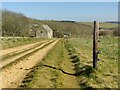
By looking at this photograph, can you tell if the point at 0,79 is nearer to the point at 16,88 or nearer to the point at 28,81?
the point at 28,81

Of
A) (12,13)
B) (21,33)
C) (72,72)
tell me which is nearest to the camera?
(72,72)

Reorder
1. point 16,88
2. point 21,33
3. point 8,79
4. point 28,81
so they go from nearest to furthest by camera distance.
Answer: point 16,88, point 28,81, point 8,79, point 21,33

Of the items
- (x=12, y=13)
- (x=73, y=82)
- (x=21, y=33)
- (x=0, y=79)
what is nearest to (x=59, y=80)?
(x=73, y=82)

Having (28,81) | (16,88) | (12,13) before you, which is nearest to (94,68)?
(28,81)

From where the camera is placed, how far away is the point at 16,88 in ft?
41.4

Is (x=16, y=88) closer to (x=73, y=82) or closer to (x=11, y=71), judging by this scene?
(x=73, y=82)

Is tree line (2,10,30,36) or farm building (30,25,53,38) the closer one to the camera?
tree line (2,10,30,36)

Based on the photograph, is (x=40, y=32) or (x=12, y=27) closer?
(x=12, y=27)

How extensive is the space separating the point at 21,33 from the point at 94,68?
100 m

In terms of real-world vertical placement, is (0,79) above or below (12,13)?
below

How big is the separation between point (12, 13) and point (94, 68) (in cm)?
11447

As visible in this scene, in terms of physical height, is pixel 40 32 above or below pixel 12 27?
below

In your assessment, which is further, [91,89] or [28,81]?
[28,81]

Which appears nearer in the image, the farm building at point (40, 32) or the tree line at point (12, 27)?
the tree line at point (12, 27)
